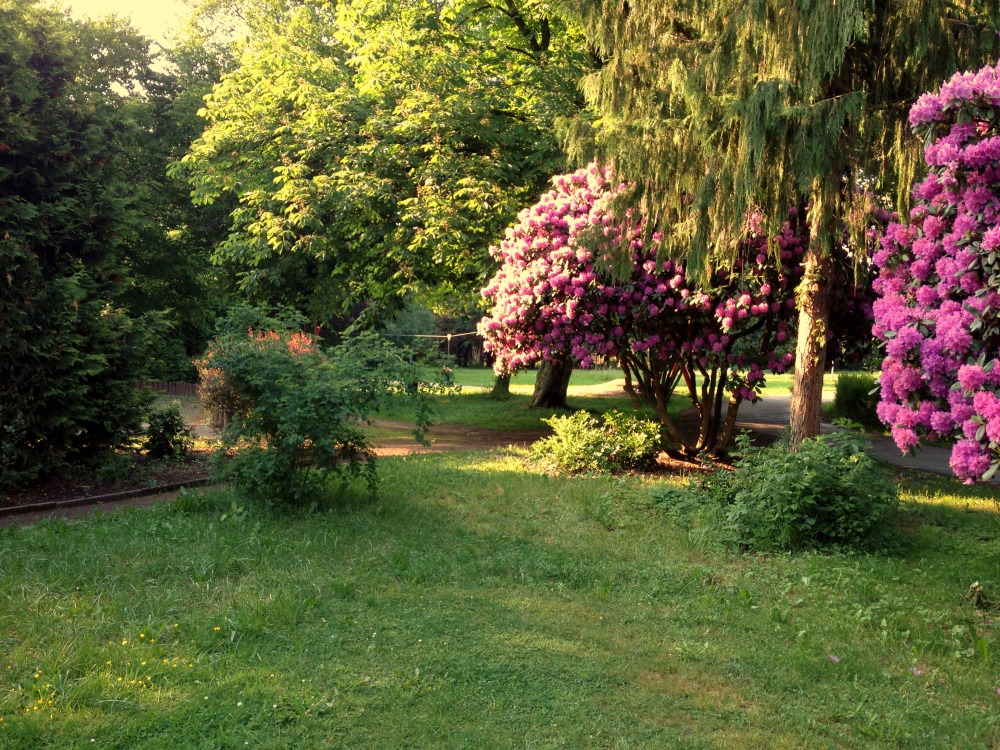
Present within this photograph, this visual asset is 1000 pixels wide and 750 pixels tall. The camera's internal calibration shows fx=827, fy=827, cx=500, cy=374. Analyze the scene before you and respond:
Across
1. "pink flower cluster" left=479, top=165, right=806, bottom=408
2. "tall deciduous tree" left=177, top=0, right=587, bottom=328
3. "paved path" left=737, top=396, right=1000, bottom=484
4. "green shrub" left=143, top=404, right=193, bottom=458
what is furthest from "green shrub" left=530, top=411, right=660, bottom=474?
"green shrub" left=143, top=404, right=193, bottom=458

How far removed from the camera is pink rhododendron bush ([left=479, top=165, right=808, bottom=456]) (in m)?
9.09

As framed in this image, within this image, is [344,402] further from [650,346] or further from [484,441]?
[484,441]

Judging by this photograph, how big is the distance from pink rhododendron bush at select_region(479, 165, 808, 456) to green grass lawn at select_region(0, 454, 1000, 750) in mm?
3112

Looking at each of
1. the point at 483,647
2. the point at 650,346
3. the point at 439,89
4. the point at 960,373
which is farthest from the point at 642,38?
the point at 483,647

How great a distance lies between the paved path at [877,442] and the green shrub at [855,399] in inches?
17.1

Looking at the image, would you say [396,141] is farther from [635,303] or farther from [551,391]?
[551,391]

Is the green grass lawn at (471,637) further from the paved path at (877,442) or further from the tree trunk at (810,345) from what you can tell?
the paved path at (877,442)

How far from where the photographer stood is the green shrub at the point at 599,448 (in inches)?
395

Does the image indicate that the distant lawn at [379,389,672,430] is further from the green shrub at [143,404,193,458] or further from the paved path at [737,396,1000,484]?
the green shrub at [143,404,193,458]

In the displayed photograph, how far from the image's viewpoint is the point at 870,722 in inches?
145

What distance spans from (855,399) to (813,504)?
11168mm

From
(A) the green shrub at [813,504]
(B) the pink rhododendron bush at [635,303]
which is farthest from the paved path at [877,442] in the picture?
(A) the green shrub at [813,504]

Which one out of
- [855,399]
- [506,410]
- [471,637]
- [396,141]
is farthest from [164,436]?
[855,399]

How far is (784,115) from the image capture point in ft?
22.5
